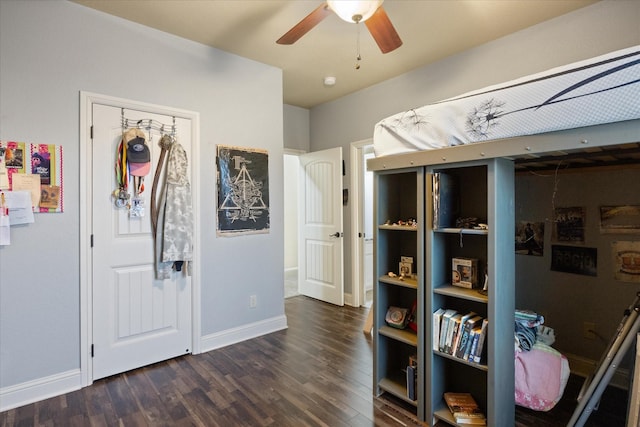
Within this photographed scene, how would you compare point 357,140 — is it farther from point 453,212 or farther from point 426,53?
point 453,212

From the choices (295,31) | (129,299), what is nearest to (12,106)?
(129,299)

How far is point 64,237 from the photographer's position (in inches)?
91.3

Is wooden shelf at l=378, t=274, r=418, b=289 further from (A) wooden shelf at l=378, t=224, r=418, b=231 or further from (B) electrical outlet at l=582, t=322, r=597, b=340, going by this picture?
(B) electrical outlet at l=582, t=322, r=597, b=340

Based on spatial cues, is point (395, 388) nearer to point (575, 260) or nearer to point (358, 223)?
point (575, 260)

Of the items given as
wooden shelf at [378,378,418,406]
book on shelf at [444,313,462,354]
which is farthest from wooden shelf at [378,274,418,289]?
wooden shelf at [378,378,418,406]

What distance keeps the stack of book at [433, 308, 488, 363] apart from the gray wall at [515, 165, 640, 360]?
3.51ft

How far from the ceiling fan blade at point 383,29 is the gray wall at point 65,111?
1697 millimetres

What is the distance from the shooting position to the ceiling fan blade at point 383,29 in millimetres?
1842

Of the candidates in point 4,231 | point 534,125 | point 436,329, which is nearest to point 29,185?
point 4,231

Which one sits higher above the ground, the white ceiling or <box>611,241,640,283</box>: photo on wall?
the white ceiling

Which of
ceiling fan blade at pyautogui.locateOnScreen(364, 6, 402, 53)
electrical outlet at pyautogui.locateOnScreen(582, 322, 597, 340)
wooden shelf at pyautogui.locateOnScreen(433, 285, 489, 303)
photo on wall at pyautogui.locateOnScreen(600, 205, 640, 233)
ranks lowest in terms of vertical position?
electrical outlet at pyautogui.locateOnScreen(582, 322, 597, 340)

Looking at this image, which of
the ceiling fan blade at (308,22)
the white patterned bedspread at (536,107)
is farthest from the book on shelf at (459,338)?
the ceiling fan blade at (308,22)

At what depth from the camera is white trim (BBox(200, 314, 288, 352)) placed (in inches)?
118

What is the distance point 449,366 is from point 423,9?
2564 mm
